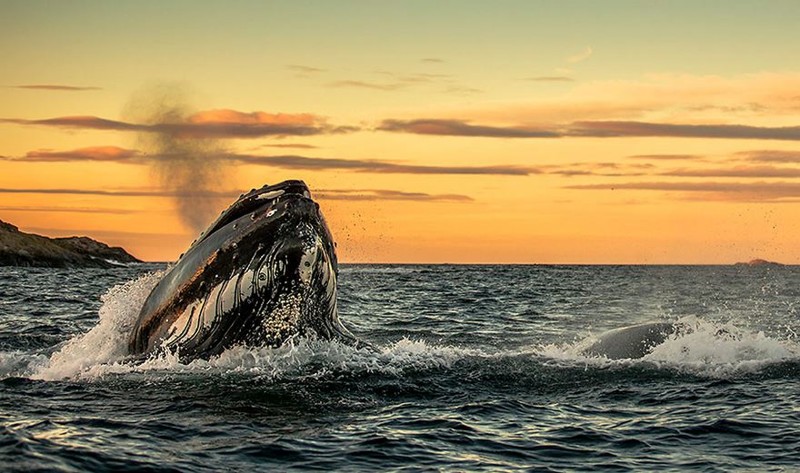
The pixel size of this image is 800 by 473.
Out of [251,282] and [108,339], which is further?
[108,339]

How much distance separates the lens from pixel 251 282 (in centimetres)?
1105

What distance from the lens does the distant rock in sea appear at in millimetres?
121812

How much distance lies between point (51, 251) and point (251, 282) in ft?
416

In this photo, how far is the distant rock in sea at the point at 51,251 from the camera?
121812 millimetres

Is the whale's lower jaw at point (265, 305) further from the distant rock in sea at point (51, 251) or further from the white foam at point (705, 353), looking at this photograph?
the distant rock in sea at point (51, 251)

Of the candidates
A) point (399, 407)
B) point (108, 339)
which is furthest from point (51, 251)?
point (399, 407)

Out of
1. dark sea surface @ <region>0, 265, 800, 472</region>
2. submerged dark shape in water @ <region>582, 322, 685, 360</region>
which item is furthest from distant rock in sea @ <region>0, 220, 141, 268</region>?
submerged dark shape in water @ <region>582, 322, 685, 360</region>

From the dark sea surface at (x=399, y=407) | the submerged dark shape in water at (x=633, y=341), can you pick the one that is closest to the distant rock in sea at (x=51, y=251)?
the dark sea surface at (x=399, y=407)

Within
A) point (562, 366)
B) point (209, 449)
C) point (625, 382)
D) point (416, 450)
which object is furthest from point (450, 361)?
point (209, 449)

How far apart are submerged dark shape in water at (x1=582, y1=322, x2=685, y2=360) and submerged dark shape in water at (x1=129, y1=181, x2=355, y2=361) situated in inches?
204

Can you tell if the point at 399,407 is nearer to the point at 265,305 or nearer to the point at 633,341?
the point at 265,305

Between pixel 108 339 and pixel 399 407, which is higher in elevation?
pixel 108 339

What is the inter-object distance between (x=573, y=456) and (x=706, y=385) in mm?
4511

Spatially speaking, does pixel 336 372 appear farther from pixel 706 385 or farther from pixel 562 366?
pixel 706 385
